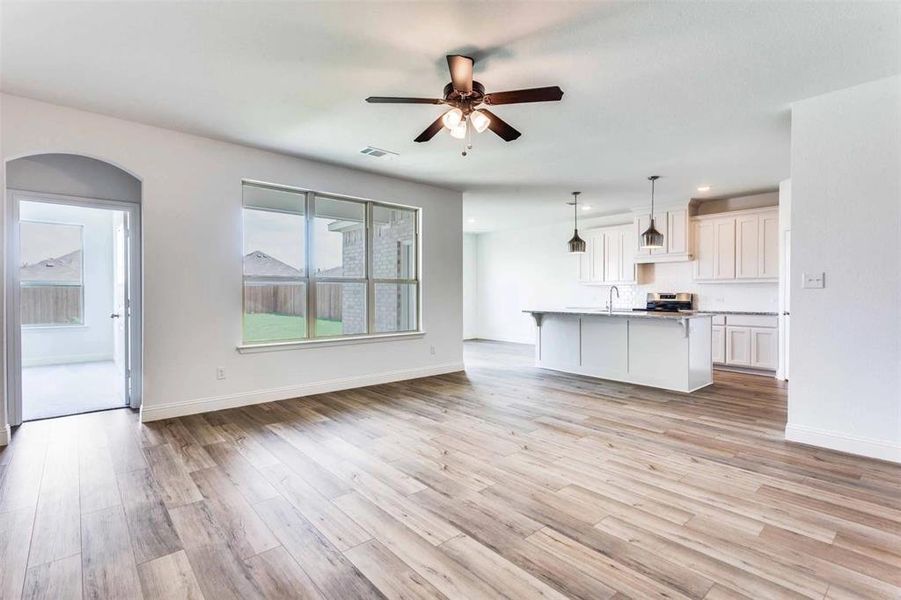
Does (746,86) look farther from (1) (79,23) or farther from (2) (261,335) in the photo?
(2) (261,335)

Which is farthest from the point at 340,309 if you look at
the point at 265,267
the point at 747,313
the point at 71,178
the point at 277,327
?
the point at 747,313

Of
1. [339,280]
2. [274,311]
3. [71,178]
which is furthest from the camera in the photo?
[339,280]

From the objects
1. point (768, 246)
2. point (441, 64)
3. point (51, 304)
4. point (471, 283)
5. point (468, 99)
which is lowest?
point (51, 304)

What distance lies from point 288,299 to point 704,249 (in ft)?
20.6

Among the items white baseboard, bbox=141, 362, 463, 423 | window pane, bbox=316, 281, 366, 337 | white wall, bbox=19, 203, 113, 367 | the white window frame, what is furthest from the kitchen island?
white wall, bbox=19, 203, 113, 367

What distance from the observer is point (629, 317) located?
541 cm

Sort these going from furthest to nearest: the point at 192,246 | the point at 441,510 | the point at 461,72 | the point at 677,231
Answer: the point at 677,231 < the point at 192,246 < the point at 461,72 < the point at 441,510

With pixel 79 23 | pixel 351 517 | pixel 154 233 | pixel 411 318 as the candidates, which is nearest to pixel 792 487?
pixel 351 517

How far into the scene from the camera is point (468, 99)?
2.74m

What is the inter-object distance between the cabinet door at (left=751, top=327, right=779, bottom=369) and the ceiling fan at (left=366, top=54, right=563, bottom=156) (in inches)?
211

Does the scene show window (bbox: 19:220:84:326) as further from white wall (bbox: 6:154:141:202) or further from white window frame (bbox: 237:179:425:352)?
white window frame (bbox: 237:179:425:352)

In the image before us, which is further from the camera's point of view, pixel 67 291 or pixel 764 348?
pixel 67 291

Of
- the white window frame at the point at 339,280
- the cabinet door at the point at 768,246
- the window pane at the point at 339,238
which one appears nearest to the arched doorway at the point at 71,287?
the white window frame at the point at 339,280

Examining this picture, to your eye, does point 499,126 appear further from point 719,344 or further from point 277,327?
point 719,344
